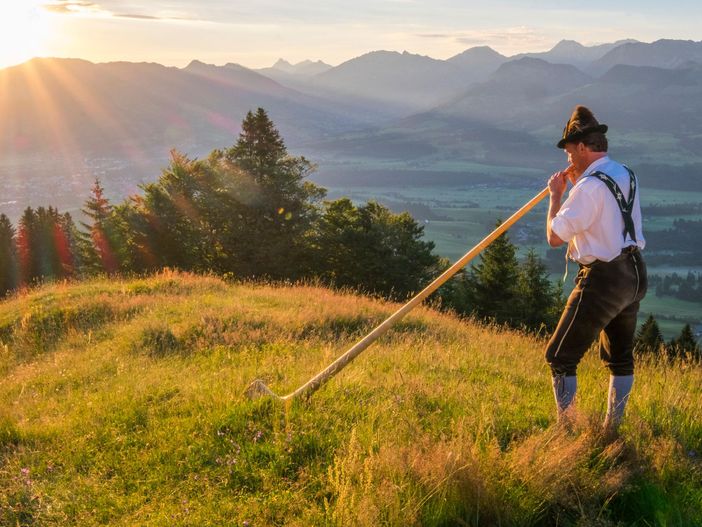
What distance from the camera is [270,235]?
40000mm

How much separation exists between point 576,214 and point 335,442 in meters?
2.63

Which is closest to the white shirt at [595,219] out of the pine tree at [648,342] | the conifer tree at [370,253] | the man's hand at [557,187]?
the man's hand at [557,187]

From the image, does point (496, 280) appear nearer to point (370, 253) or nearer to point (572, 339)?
point (370, 253)

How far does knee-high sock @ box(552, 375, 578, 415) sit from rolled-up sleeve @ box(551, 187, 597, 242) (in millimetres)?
1251

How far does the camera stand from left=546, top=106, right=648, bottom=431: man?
4055 millimetres

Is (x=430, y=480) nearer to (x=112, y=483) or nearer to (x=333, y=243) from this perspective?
(x=112, y=483)

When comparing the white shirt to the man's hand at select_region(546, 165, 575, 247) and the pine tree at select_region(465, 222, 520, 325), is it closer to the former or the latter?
the man's hand at select_region(546, 165, 575, 247)

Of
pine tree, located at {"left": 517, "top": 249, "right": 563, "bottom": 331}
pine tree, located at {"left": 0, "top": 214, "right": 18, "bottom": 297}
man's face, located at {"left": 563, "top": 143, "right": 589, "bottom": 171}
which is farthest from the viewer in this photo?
pine tree, located at {"left": 0, "top": 214, "right": 18, "bottom": 297}

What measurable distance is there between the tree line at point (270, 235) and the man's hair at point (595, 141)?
1322 inches

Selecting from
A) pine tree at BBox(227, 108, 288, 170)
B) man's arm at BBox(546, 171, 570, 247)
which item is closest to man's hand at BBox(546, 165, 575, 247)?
man's arm at BBox(546, 171, 570, 247)

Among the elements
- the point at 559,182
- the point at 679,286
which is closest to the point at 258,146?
the point at 559,182

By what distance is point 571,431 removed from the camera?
4242 millimetres

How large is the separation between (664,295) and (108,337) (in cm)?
13700

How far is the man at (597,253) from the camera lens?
4.05 metres
